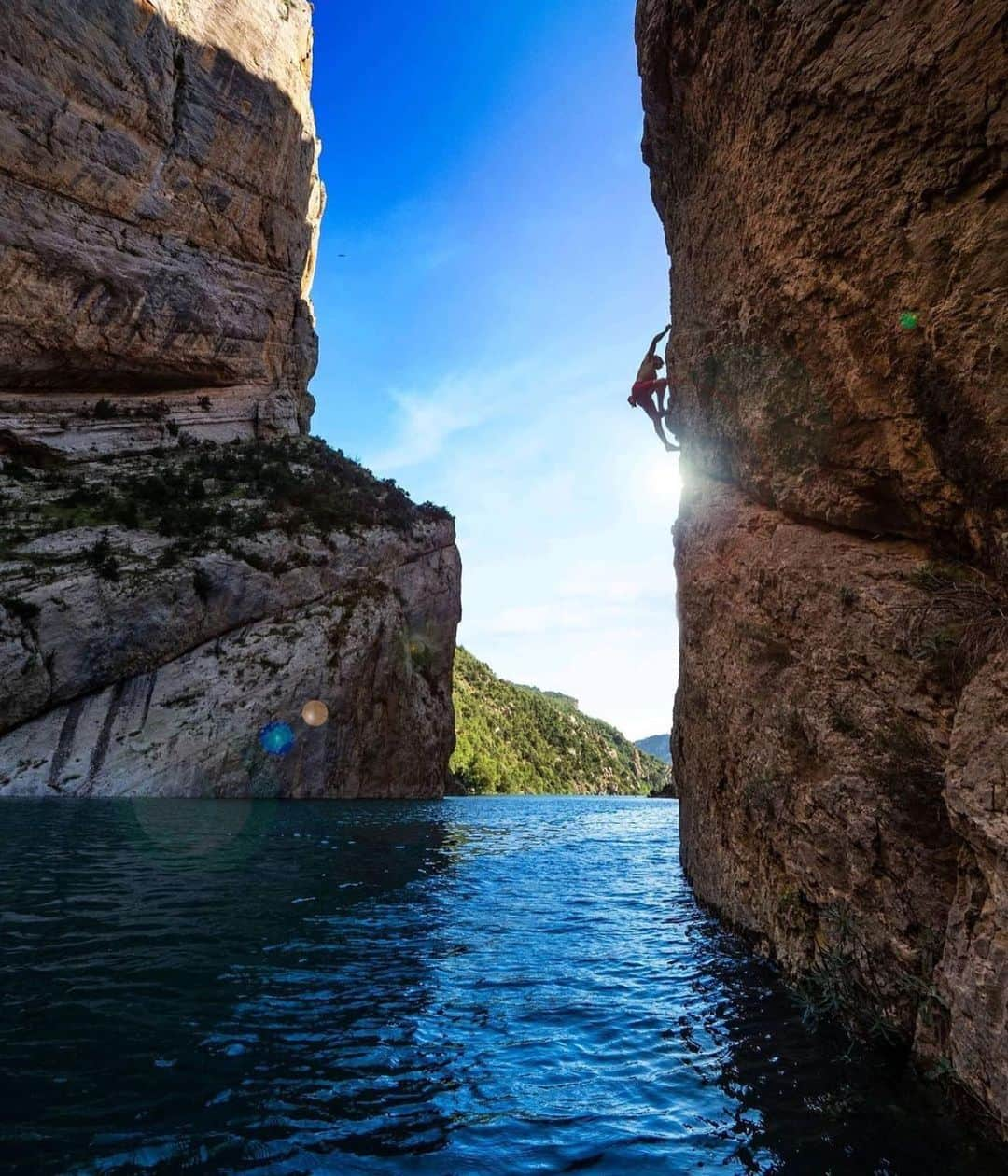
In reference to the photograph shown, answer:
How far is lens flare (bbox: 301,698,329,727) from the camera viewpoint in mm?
43525

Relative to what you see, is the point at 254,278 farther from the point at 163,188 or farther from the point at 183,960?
the point at 183,960

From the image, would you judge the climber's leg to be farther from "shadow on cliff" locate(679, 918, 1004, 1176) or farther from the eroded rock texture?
the eroded rock texture

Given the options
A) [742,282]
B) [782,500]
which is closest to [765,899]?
[782,500]

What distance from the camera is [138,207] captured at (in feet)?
164

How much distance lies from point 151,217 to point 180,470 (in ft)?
62.2

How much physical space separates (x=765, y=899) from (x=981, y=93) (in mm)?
9172

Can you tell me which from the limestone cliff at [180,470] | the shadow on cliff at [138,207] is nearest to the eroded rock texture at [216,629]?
the limestone cliff at [180,470]

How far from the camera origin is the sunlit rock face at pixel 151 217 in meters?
45.0

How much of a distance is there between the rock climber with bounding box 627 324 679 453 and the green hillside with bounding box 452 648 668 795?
77754 millimetres

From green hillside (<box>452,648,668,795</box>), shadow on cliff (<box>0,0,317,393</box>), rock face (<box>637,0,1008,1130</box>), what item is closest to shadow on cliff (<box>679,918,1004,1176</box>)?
rock face (<box>637,0,1008,1130</box>)

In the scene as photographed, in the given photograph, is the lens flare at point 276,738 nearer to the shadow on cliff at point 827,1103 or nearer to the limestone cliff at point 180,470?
the limestone cliff at point 180,470

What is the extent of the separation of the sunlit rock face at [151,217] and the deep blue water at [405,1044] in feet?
149

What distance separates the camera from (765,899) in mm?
9445

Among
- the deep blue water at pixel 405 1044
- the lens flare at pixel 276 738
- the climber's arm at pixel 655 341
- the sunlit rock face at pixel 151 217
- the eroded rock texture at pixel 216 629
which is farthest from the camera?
the sunlit rock face at pixel 151 217
